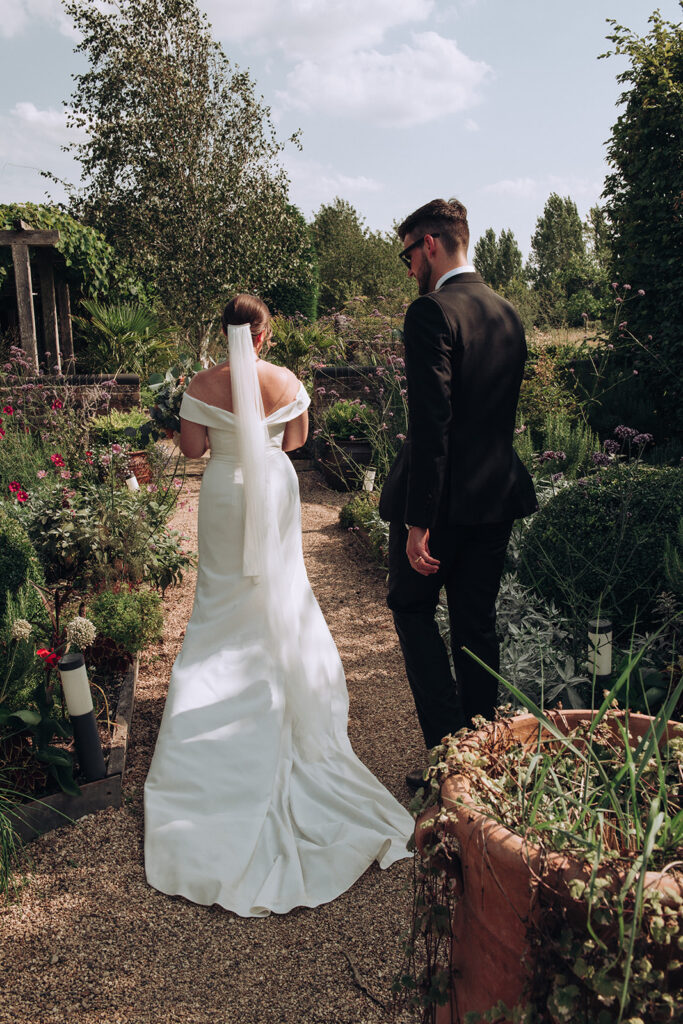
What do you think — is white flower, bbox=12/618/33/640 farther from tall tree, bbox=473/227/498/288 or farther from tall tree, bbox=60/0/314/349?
tall tree, bbox=473/227/498/288

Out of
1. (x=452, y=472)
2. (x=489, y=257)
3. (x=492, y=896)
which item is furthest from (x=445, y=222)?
(x=489, y=257)

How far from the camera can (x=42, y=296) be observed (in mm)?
11336

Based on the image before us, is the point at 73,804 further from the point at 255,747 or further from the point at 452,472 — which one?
the point at 452,472

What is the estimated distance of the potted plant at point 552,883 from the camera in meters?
1.06

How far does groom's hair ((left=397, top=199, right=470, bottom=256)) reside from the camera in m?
2.52

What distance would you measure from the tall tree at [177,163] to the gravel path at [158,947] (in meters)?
15.7

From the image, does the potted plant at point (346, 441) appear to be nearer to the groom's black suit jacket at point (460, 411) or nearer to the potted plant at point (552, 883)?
the groom's black suit jacket at point (460, 411)

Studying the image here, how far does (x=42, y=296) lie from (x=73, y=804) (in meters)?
10.3

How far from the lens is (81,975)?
2070 mm

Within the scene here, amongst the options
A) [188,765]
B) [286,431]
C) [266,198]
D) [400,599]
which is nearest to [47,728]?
[188,765]

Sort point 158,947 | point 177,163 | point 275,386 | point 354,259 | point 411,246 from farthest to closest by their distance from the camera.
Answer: point 354,259 < point 177,163 < point 275,386 < point 411,246 < point 158,947

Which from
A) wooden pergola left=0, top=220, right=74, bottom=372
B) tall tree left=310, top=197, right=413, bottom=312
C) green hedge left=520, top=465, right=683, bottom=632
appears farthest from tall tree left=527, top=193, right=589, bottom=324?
green hedge left=520, top=465, right=683, bottom=632

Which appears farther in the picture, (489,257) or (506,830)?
(489,257)

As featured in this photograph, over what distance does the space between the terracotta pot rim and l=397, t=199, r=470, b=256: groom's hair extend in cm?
170
